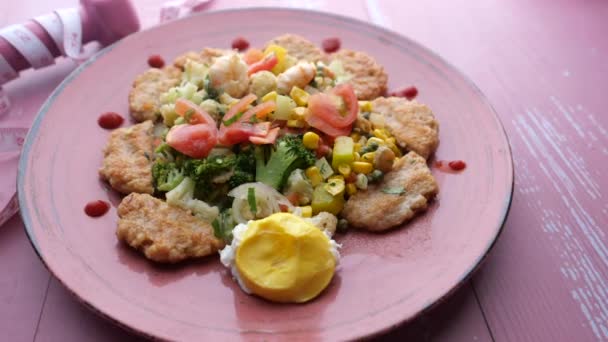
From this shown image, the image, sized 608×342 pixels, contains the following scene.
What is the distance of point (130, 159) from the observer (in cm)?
304

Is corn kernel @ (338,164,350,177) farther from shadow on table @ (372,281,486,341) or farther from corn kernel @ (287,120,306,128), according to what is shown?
shadow on table @ (372,281,486,341)

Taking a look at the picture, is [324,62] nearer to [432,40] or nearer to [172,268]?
[432,40]

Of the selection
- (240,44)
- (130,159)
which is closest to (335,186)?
(130,159)

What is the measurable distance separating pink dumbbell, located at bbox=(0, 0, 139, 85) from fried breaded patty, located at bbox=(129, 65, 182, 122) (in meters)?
0.73

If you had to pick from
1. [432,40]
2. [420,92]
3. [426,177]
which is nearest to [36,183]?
[426,177]

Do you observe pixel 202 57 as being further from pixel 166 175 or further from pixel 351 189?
pixel 351 189

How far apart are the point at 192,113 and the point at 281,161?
1.89 feet

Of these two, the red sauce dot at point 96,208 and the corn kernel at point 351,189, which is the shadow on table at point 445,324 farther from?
the red sauce dot at point 96,208

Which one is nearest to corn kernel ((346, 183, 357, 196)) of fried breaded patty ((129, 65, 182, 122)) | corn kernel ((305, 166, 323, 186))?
corn kernel ((305, 166, 323, 186))

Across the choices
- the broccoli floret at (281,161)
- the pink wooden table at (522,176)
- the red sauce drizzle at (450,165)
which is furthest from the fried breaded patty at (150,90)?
the red sauce drizzle at (450,165)

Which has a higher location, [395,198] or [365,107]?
[365,107]

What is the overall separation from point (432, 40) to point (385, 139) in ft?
5.57

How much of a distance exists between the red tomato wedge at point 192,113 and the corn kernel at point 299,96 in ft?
1.62

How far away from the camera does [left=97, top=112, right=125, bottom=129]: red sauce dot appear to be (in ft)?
10.9
